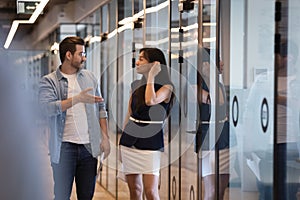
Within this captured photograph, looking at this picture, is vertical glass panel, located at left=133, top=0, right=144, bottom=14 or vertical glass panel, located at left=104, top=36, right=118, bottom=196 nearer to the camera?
vertical glass panel, located at left=104, top=36, right=118, bottom=196

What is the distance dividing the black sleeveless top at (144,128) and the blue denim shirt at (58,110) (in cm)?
23

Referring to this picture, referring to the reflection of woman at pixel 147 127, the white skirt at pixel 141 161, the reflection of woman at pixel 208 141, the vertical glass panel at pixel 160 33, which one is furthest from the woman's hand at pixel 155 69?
the white skirt at pixel 141 161

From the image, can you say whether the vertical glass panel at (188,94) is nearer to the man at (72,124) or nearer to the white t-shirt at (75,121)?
the man at (72,124)

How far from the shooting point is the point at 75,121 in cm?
431

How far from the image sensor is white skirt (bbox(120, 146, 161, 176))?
A: 4.38 metres

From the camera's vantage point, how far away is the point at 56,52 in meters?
4.49

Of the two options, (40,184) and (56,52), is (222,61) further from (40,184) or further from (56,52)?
(40,184)

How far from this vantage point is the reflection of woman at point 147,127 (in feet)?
14.4

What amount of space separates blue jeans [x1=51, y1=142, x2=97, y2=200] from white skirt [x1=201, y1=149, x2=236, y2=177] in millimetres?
782

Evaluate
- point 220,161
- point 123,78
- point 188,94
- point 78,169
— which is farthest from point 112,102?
point 220,161

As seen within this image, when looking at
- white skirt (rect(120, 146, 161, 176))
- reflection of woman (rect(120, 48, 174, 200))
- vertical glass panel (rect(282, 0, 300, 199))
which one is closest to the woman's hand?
reflection of woman (rect(120, 48, 174, 200))

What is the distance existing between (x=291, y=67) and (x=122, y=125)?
1.72 metres

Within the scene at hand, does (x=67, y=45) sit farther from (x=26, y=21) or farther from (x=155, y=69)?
(x=155, y=69)

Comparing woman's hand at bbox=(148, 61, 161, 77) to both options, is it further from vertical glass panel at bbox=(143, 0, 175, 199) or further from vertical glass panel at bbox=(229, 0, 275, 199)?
vertical glass panel at bbox=(229, 0, 275, 199)
